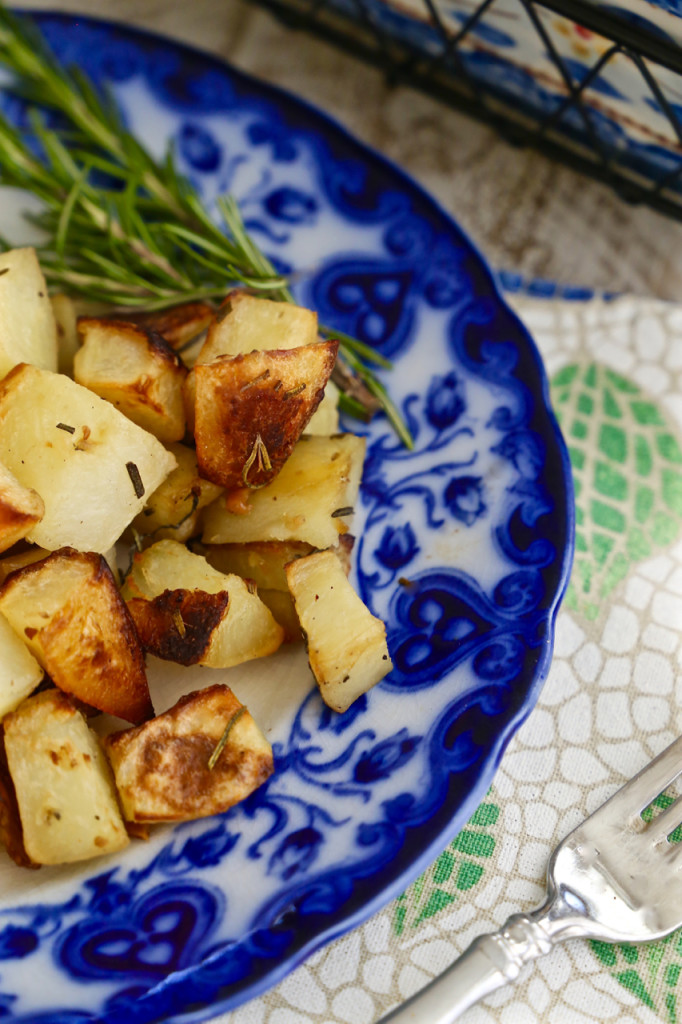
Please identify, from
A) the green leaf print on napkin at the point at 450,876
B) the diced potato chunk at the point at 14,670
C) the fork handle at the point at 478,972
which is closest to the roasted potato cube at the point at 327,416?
the diced potato chunk at the point at 14,670

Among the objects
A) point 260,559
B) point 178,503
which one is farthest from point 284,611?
point 178,503

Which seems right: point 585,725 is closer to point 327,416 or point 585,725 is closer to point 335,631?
point 335,631

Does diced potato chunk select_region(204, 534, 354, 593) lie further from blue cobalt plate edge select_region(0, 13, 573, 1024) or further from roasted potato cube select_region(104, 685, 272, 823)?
roasted potato cube select_region(104, 685, 272, 823)

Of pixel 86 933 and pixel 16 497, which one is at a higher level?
pixel 16 497

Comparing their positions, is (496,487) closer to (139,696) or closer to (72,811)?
(139,696)

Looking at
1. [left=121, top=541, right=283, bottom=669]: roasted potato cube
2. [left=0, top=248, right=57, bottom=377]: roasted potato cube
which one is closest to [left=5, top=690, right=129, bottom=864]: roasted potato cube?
[left=121, top=541, right=283, bottom=669]: roasted potato cube

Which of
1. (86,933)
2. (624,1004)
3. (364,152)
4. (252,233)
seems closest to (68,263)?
(252,233)
